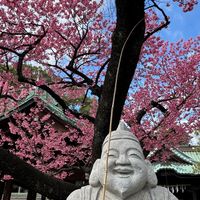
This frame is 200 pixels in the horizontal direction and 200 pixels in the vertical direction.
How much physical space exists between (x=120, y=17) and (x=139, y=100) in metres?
5.63

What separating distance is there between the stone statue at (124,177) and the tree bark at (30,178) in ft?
4.69

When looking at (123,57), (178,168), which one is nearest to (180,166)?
(178,168)

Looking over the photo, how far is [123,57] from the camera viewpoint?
12.1ft

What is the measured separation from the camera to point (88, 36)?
351 inches

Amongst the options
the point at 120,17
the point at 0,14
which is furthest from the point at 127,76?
the point at 0,14

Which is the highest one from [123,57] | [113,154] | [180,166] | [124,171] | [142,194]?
[180,166]

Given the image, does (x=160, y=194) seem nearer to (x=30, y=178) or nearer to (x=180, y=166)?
(x=30, y=178)

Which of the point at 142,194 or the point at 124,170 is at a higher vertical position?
the point at 124,170

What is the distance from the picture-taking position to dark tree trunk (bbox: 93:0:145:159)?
338 cm

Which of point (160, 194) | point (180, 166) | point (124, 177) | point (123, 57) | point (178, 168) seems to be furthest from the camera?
point (180, 166)

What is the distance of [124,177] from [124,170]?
0.05 meters

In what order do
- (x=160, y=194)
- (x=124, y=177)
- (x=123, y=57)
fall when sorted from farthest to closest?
(x=123, y=57) < (x=160, y=194) < (x=124, y=177)

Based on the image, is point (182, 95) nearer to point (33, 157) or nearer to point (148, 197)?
point (33, 157)

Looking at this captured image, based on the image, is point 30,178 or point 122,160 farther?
point 30,178
